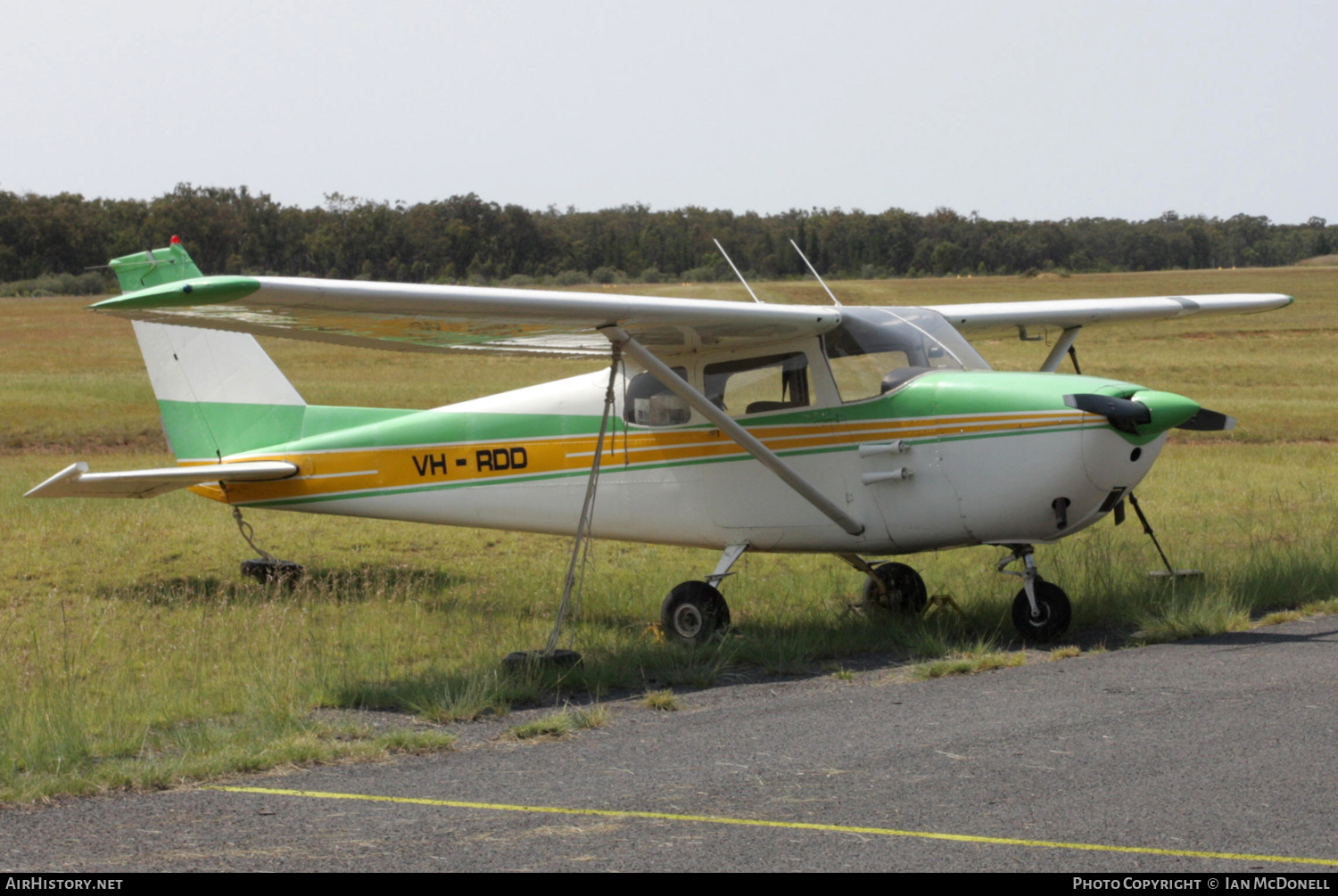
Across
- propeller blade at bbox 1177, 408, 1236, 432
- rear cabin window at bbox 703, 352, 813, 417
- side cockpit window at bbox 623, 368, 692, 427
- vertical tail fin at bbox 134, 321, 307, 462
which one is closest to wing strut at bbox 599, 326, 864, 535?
rear cabin window at bbox 703, 352, 813, 417

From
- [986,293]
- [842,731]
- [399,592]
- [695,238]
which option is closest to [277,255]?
[695,238]

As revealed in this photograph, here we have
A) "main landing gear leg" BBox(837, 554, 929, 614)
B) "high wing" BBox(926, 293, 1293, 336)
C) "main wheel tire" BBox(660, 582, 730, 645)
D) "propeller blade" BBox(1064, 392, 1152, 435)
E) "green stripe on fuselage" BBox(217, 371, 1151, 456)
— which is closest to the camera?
"propeller blade" BBox(1064, 392, 1152, 435)

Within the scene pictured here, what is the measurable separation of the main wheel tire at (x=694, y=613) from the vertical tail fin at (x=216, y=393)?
448 centimetres

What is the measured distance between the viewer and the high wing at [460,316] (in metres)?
6.43

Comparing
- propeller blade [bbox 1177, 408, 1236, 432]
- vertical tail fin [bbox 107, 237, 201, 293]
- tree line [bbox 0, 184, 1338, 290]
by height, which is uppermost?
tree line [bbox 0, 184, 1338, 290]

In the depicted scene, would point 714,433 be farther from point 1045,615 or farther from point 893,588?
point 1045,615

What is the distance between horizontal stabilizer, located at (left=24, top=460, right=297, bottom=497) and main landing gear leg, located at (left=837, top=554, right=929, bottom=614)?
206 inches

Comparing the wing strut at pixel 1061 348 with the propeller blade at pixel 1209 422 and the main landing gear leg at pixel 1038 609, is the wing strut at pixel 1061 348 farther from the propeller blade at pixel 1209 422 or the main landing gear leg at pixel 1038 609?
the main landing gear leg at pixel 1038 609

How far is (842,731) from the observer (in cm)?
624

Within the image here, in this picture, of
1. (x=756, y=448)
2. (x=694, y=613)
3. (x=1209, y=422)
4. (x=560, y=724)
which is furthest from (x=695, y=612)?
(x=1209, y=422)

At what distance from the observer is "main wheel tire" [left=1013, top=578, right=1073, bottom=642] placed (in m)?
8.66

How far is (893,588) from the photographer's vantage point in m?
10.1

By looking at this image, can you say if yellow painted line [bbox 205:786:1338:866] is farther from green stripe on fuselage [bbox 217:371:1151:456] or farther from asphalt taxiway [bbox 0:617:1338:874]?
green stripe on fuselage [bbox 217:371:1151:456]

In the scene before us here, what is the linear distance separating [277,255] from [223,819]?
7639 cm
